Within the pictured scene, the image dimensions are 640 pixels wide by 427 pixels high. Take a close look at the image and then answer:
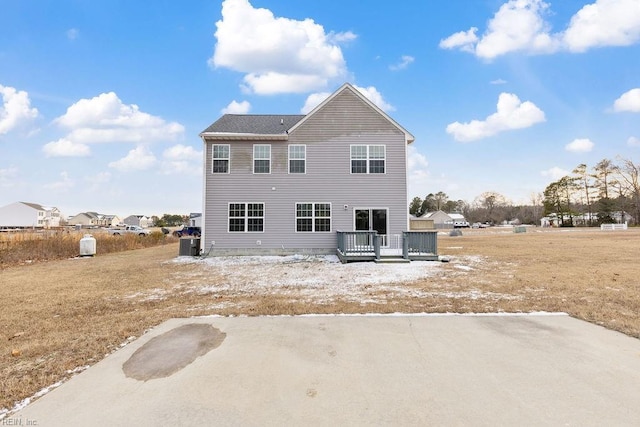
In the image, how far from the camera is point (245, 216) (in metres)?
15.4

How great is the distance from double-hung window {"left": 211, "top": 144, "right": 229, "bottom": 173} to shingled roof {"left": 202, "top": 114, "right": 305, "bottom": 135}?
78 centimetres

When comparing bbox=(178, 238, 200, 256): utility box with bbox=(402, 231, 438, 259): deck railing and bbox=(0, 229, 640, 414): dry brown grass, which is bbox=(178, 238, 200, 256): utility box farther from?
bbox=(402, 231, 438, 259): deck railing

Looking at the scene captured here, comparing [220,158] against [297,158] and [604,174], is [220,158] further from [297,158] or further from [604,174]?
[604,174]

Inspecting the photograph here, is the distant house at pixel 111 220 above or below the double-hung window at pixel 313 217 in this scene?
above

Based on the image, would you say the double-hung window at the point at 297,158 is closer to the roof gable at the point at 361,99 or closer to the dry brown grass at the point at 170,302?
the roof gable at the point at 361,99

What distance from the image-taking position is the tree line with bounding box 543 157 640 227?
53.3 m

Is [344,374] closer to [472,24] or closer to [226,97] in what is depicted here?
[472,24]

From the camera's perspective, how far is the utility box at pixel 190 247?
50.5 feet

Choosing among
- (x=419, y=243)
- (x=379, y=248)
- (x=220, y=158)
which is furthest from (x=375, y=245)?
(x=220, y=158)

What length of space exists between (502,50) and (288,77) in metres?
11.4

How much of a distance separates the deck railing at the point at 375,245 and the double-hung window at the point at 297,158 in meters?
4.42

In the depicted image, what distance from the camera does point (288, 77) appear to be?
1780 cm

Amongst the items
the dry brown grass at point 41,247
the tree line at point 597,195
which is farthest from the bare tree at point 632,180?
the dry brown grass at point 41,247

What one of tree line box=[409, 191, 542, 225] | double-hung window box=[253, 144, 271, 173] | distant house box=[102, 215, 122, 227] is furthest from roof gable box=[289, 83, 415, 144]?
distant house box=[102, 215, 122, 227]
